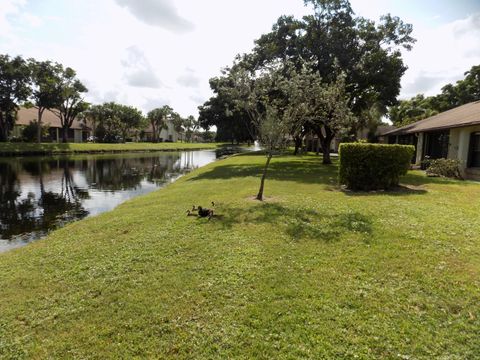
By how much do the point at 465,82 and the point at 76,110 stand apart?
60720mm

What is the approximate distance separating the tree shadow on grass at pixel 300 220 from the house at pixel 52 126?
60.2 meters

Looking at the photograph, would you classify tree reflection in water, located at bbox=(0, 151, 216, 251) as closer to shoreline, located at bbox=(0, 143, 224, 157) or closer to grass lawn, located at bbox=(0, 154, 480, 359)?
grass lawn, located at bbox=(0, 154, 480, 359)

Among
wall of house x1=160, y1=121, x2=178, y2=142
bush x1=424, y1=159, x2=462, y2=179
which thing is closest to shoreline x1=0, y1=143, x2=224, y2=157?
bush x1=424, y1=159, x2=462, y2=179

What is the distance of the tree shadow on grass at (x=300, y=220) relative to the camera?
23.6ft

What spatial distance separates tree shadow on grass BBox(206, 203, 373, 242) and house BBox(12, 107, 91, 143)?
2371 inches

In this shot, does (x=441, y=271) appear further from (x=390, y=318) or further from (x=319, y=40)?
(x=319, y=40)

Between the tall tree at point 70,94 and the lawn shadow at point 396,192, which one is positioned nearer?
the lawn shadow at point 396,192

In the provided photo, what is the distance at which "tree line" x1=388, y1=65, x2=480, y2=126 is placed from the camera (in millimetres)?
40625

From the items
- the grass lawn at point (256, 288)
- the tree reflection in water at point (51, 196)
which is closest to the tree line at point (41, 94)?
the tree reflection in water at point (51, 196)

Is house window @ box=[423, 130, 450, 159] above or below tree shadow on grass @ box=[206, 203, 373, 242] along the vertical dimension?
above

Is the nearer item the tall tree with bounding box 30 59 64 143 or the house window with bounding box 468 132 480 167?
the house window with bounding box 468 132 480 167

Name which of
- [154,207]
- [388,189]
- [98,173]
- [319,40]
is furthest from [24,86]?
[388,189]

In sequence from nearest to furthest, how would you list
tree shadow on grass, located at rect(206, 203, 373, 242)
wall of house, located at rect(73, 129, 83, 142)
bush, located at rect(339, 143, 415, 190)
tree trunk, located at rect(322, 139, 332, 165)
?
tree shadow on grass, located at rect(206, 203, 373, 242) < bush, located at rect(339, 143, 415, 190) < tree trunk, located at rect(322, 139, 332, 165) < wall of house, located at rect(73, 129, 83, 142)

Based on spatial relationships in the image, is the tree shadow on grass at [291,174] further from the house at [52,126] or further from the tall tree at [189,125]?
the tall tree at [189,125]
